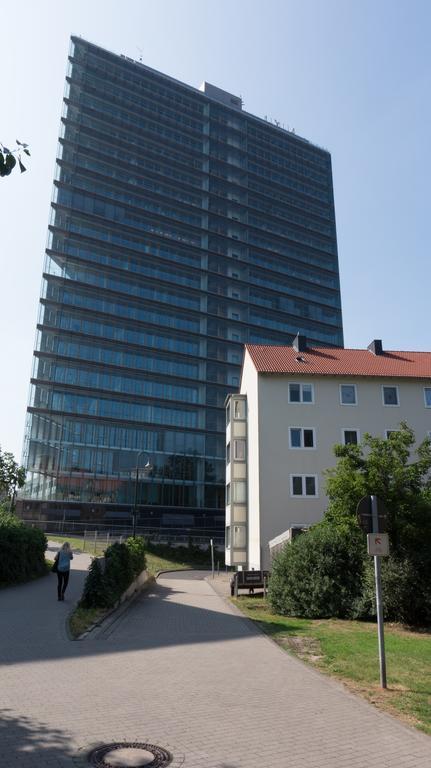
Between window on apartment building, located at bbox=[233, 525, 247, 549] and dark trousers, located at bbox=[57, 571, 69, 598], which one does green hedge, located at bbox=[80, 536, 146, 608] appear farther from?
window on apartment building, located at bbox=[233, 525, 247, 549]

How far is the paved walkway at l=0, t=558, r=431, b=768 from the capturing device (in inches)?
216

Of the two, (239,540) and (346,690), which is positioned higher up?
(239,540)

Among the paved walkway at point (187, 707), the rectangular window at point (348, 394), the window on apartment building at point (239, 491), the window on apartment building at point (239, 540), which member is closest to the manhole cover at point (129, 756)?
the paved walkway at point (187, 707)

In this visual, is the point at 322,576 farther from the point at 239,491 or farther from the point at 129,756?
the point at 239,491

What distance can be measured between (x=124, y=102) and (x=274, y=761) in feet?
332

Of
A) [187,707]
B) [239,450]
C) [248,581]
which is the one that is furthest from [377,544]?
[239,450]

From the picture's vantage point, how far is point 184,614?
17109 mm

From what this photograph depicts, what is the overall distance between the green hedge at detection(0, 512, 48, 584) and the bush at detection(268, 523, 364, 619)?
962cm

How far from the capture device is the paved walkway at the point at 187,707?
18.0ft

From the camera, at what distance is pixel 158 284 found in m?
82.8

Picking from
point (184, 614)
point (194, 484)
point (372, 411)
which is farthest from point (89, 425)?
point (184, 614)

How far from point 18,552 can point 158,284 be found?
65.6 m

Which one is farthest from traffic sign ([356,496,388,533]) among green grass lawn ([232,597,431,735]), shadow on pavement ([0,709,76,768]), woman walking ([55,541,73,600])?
woman walking ([55,541,73,600])

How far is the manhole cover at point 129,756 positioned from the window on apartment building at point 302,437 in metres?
29.8
